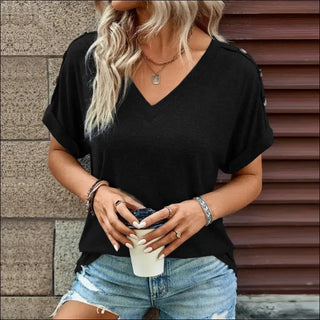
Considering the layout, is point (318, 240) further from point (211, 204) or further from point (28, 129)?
point (28, 129)

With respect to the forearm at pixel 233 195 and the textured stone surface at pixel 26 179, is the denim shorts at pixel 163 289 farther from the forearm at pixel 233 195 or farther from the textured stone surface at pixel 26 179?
the textured stone surface at pixel 26 179

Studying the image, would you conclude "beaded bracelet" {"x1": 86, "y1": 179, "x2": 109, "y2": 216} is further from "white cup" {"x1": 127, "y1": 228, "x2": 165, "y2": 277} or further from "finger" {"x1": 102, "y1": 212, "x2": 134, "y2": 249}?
"white cup" {"x1": 127, "y1": 228, "x2": 165, "y2": 277}

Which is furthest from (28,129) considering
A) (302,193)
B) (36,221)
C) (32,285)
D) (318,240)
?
(318,240)

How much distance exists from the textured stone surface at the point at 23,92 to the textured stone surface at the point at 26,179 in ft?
0.36

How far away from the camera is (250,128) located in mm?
2232

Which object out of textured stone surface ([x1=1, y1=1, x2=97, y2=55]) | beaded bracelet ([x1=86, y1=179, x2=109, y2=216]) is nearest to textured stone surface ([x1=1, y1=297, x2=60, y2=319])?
beaded bracelet ([x1=86, y1=179, x2=109, y2=216])

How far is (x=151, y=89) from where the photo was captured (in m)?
2.13

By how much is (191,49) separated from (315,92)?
1006 mm

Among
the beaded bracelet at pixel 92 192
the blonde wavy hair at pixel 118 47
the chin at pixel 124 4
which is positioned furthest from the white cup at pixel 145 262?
the chin at pixel 124 4

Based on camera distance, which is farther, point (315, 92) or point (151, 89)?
point (315, 92)

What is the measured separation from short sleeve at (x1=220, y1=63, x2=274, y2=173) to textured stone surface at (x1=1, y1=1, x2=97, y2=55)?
1.02 metres

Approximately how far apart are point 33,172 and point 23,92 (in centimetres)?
44

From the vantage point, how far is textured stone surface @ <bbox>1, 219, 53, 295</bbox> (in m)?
2.90

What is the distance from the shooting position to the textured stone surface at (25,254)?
2.90 m
